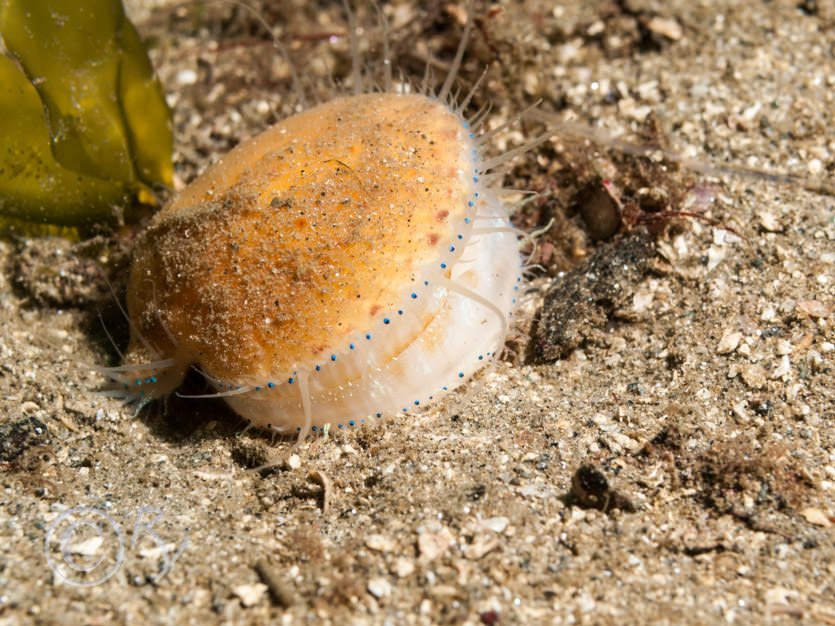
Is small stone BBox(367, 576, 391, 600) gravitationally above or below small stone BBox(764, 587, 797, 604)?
below

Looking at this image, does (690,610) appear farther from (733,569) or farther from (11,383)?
(11,383)

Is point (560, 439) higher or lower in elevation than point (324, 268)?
lower

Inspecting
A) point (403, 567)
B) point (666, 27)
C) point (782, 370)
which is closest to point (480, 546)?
point (403, 567)

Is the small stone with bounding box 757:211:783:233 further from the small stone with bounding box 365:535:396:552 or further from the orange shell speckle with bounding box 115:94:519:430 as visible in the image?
the small stone with bounding box 365:535:396:552

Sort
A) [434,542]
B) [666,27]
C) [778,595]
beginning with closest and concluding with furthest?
[778,595] → [434,542] → [666,27]

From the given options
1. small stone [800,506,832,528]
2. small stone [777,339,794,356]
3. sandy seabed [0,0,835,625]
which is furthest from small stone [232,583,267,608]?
small stone [777,339,794,356]

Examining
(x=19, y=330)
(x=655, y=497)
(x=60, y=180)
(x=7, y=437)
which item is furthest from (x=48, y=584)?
(x=60, y=180)

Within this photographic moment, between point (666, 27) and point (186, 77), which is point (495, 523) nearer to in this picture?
point (666, 27)
